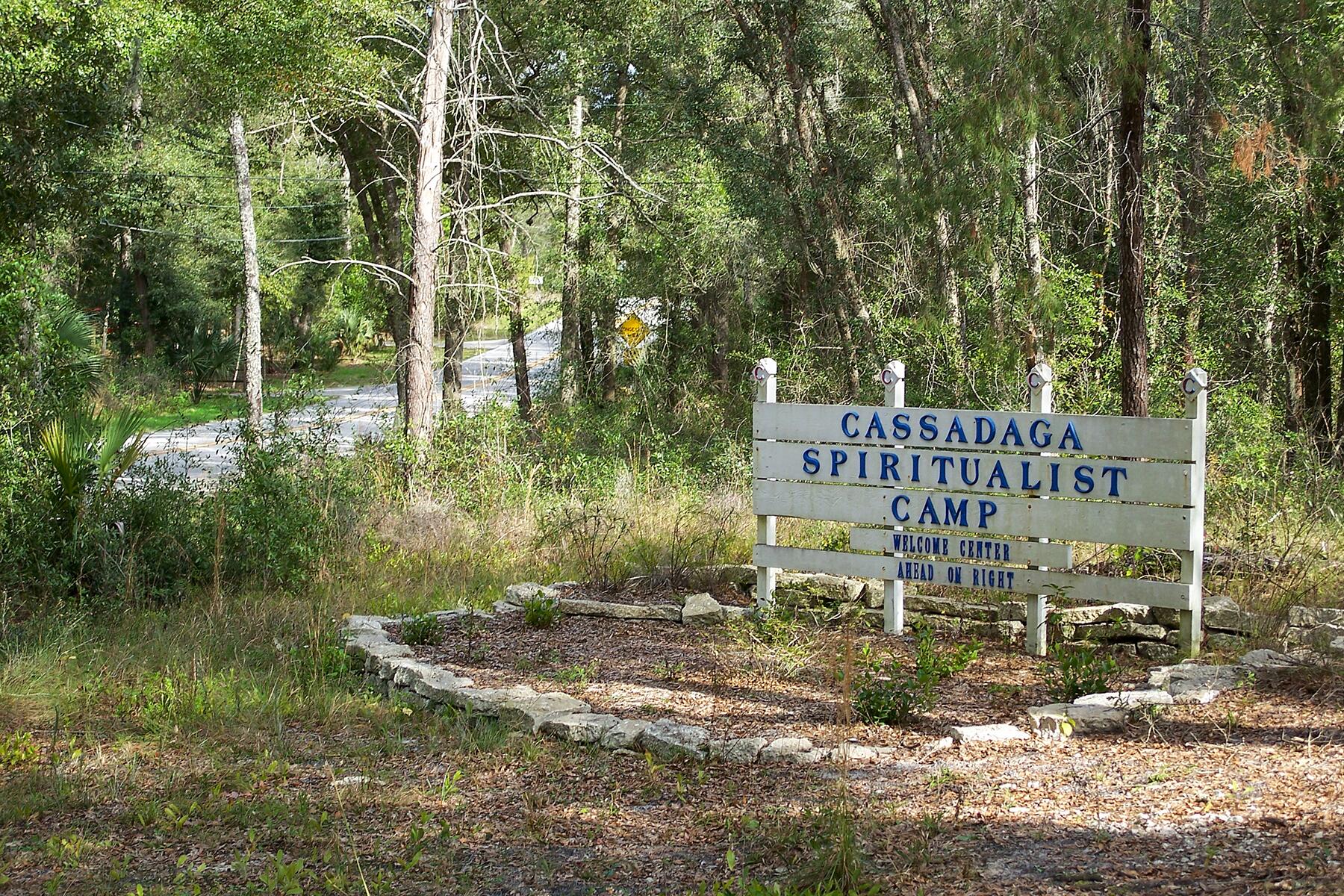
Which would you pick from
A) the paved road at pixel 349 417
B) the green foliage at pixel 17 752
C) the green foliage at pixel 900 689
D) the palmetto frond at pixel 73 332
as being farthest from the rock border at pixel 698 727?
the palmetto frond at pixel 73 332

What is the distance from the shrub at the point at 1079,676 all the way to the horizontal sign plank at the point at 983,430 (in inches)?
48.0

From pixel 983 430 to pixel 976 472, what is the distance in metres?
0.25

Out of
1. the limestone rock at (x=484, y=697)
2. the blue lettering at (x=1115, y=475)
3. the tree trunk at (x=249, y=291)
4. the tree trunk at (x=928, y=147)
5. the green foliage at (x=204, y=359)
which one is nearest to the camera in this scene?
the limestone rock at (x=484, y=697)

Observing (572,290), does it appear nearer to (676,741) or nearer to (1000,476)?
(1000,476)

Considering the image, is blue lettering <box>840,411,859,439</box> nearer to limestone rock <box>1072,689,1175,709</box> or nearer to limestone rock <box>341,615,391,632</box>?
limestone rock <box>1072,689,1175,709</box>

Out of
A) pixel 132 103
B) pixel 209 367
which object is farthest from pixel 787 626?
pixel 209 367

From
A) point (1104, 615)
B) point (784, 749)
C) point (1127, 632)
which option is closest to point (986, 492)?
point (1104, 615)

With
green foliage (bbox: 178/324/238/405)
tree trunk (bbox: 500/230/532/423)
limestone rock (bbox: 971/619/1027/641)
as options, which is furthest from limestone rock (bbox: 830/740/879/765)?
green foliage (bbox: 178/324/238/405)

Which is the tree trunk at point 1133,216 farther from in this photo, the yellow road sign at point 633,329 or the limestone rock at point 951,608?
the yellow road sign at point 633,329

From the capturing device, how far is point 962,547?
671 centimetres

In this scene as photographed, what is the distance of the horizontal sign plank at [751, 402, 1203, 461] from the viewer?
615 centimetres

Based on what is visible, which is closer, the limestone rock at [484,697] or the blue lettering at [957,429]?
the limestone rock at [484,697]

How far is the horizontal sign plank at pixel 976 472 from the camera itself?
20.2 ft

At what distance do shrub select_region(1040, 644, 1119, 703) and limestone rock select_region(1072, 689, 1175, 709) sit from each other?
5 cm
